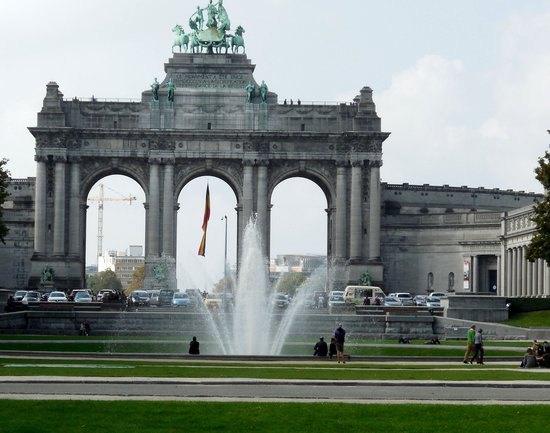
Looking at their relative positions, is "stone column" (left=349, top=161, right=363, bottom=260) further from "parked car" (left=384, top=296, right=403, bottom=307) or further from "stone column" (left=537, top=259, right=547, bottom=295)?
"parked car" (left=384, top=296, right=403, bottom=307)

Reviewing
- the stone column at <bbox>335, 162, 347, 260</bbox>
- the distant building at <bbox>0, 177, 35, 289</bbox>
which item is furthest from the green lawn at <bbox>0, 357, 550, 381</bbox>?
the distant building at <bbox>0, 177, 35, 289</bbox>

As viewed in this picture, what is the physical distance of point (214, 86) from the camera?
13162cm

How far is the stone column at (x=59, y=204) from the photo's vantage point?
425 feet

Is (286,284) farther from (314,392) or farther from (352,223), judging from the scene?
(314,392)

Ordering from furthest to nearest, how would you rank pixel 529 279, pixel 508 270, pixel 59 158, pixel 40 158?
pixel 40 158 < pixel 59 158 < pixel 508 270 < pixel 529 279

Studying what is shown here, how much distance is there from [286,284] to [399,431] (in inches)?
6689

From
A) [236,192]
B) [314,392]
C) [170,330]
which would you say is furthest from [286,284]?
[314,392]

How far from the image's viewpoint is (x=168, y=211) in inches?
5143

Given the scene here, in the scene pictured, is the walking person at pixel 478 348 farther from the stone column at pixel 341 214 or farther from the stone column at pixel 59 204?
the stone column at pixel 59 204

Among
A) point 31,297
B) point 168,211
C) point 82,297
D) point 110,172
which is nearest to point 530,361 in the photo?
point 82,297

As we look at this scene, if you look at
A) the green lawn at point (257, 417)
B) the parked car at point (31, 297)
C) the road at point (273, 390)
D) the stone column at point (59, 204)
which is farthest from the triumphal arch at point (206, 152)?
the green lawn at point (257, 417)

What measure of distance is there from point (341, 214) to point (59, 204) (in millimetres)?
26860

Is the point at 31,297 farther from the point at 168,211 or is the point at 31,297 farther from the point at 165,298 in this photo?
the point at 168,211

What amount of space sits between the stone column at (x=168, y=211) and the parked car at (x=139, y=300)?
21456mm
